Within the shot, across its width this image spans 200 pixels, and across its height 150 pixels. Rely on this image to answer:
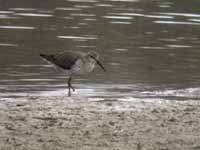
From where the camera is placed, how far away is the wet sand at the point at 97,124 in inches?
349

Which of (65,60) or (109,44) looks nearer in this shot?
(65,60)

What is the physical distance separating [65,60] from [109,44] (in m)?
4.96

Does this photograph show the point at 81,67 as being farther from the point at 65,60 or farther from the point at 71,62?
the point at 65,60

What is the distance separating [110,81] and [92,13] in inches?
319

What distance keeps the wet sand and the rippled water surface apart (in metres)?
1.56

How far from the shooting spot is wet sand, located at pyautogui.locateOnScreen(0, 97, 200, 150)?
8867 millimetres

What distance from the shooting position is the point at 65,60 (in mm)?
13992

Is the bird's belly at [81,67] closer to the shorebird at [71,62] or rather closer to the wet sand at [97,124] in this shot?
the shorebird at [71,62]

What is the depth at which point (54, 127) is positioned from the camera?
9.84 metres

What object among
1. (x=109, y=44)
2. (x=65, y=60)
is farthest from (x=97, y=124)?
(x=109, y=44)

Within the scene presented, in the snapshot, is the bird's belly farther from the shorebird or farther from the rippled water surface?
the rippled water surface

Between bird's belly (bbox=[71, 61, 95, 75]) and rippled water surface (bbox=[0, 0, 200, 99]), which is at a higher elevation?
bird's belly (bbox=[71, 61, 95, 75])

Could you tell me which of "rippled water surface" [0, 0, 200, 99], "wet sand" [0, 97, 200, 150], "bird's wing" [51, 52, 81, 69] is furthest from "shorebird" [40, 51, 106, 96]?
"wet sand" [0, 97, 200, 150]

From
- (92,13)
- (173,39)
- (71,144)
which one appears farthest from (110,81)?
(92,13)
